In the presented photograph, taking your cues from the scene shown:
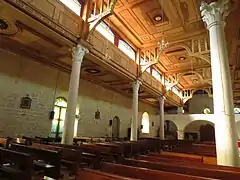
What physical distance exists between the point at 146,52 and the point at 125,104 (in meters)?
7.70

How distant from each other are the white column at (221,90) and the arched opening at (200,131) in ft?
72.7

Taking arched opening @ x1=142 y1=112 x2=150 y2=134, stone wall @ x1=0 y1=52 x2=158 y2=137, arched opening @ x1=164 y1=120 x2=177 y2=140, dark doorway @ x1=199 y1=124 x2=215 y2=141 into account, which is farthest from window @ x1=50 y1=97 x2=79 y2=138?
dark doorway @ x1=199 y1=124 x2=215 y2=141

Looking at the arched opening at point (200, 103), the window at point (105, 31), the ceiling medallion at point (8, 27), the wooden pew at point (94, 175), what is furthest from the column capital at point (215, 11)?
the arched opening at point (200, 103)

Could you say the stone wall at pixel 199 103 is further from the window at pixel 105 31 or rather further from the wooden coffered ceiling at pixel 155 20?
the window at pixel 105 31

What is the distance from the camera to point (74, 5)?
8516mm

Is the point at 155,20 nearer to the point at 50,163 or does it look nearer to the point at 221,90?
the point at 221,90

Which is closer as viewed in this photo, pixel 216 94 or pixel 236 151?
pixel 236 151

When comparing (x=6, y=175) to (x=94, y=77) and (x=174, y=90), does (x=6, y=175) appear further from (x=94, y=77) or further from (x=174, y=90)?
(x=174, y=90)

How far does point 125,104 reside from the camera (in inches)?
796

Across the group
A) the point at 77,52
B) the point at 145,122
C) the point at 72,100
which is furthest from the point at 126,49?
the point at 145,122

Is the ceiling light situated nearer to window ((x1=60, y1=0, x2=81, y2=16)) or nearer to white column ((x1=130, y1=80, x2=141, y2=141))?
window ((x1=60, y1=0, x2=81, y2=16))

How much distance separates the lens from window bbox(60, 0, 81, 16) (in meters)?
8.22

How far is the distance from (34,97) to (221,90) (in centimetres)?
1020

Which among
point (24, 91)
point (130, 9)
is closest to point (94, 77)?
point (24, 91)
